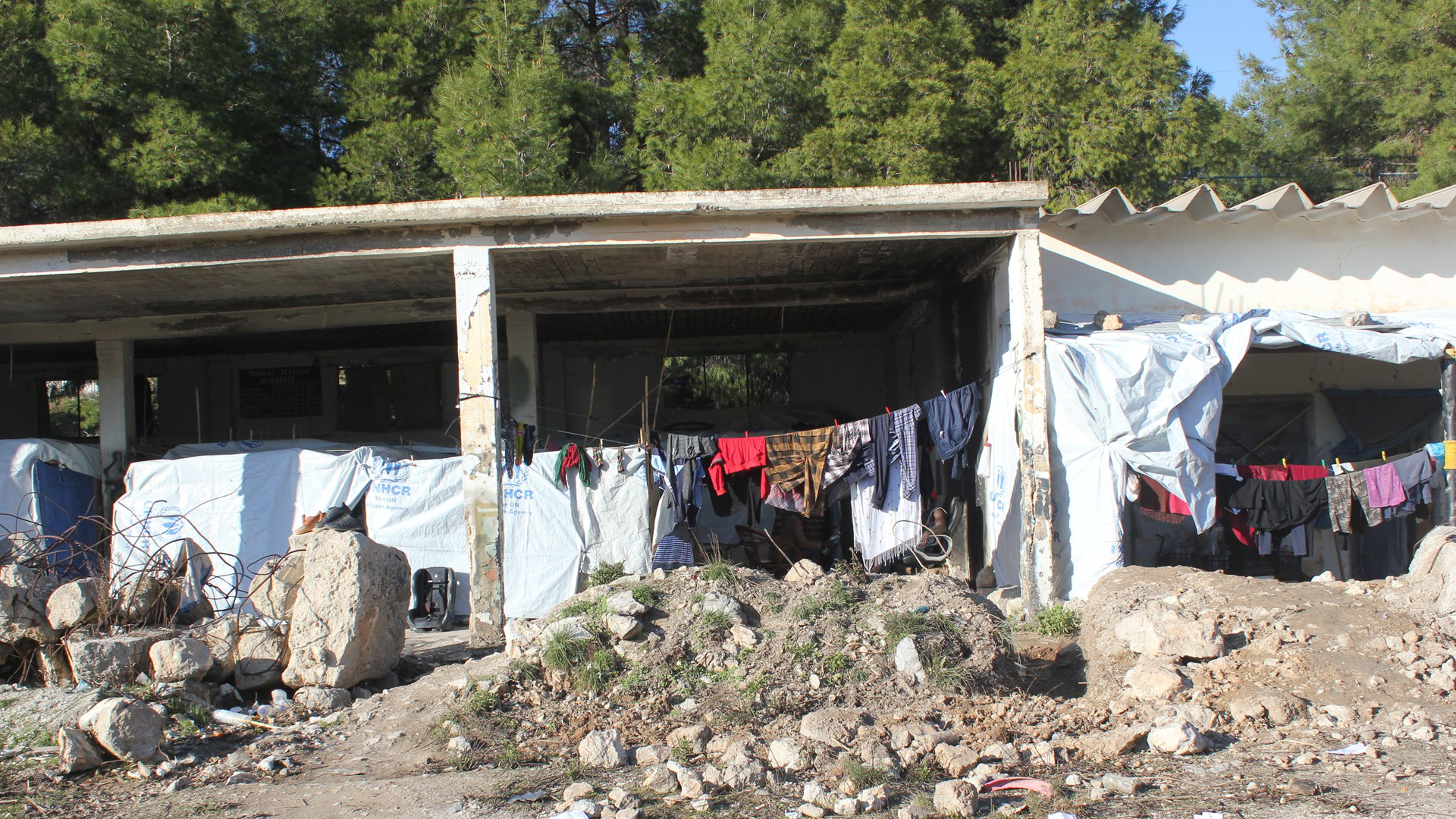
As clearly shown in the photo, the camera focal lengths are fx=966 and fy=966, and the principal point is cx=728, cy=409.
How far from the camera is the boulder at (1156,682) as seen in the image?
5.78 metres

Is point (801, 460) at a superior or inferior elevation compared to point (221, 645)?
superior

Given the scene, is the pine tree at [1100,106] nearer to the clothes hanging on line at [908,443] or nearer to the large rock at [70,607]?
the clothes hanging on line at [908,443]

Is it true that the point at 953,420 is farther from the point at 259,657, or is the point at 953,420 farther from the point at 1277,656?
the point at 259,657

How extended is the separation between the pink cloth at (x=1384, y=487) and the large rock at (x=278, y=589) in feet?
→ 29.4

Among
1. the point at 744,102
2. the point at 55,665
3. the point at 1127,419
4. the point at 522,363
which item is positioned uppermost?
the point at 744,102

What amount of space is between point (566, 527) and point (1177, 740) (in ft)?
18.7

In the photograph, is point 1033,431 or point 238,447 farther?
point 238,447

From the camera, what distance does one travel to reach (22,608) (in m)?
6.28

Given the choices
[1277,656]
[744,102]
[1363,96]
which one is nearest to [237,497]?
[744,102]

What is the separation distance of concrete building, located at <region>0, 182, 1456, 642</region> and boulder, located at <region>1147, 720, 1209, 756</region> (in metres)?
2.75

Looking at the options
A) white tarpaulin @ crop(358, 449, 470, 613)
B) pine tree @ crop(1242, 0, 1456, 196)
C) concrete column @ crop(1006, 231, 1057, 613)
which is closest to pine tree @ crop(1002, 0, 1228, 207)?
pine tree @ crop(1242, 0, 1456, 196)

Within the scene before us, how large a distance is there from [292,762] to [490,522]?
2.67 metres

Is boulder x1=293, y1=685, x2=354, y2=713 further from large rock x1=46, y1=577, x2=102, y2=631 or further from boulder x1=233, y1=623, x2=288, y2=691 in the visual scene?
large rock x1=46, y1=577, x2=102, y2=631

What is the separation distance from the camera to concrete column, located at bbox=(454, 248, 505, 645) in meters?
7.71
